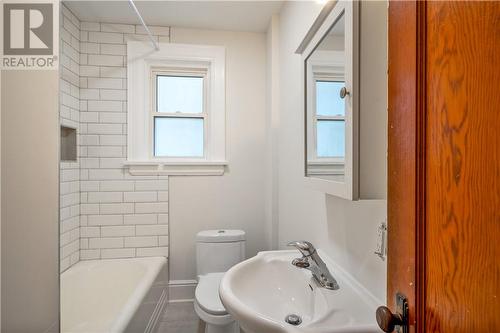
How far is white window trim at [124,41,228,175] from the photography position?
2.34m

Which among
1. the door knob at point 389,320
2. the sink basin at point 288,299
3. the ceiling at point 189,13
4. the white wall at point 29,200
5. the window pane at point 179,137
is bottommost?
the sink basin at point 288,299

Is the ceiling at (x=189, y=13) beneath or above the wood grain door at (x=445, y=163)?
above

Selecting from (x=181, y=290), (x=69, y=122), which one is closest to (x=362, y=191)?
(x=181, y=290)

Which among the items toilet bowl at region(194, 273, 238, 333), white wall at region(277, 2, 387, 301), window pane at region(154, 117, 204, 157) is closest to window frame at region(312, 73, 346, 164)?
white wall at region(277, 2, 387, 301)

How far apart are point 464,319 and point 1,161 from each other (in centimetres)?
101

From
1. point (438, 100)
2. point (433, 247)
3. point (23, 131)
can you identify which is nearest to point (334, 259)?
point (433, 247)

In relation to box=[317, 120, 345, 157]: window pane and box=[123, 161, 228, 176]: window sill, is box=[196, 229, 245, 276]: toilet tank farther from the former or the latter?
box=[317, 120, 345, 157]: window pane

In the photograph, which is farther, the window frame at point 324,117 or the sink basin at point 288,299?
the window frame at point 324,117

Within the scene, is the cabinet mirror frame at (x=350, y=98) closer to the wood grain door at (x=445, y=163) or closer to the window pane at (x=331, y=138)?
the window pane at (x=331, y=138)

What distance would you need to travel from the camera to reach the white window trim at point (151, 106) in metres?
2.34

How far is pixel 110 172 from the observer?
233 cm

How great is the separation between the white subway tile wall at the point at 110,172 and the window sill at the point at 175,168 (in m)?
0.06

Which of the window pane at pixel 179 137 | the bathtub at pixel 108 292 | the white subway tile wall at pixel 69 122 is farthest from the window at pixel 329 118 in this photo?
the white subway tile wall at pixel 69 122

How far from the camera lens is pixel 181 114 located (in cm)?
248
